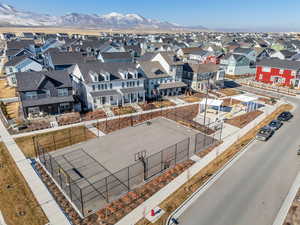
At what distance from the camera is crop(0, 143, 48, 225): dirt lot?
17.9 meters

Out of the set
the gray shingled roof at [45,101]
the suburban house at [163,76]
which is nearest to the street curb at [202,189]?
the suburban house at [163,76]

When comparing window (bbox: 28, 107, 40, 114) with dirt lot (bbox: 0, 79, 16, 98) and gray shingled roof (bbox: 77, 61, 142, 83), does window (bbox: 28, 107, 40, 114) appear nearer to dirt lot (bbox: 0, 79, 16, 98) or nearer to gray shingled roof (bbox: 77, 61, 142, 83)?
gray shingled roof (bbox: 77, 61, 142, 83)

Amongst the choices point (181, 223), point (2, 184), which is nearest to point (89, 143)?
point (2, 184)

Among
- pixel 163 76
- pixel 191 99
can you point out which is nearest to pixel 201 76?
pixel 191 99

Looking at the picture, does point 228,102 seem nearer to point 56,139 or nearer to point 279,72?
point 279,72

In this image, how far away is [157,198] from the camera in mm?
20359

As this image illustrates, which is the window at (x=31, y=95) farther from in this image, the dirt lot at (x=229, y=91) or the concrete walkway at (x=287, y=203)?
the dirt lot at (x=229, y=91)

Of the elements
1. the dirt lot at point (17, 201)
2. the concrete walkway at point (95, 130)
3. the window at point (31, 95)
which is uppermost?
the window at point (31, 95)

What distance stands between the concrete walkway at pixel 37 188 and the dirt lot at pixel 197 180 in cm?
732

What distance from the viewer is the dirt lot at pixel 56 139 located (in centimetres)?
2964

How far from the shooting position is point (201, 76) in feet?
192

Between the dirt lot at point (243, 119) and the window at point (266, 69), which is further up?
the window at point (266, 69)

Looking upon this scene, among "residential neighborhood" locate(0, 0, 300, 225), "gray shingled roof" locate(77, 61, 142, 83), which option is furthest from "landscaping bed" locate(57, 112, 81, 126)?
"gray shingled roof" locate(77, 61, 142, 83)

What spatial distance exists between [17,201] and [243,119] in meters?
37.6
